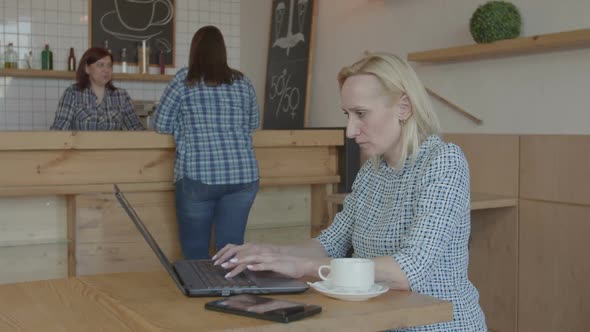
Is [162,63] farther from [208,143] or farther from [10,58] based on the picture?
[208,143]

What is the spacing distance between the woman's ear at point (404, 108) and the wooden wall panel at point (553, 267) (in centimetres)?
163

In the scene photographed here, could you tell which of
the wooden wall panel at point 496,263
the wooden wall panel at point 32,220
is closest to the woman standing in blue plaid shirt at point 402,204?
the wooden wall panel at point 496,263

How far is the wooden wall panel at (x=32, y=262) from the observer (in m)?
3.40

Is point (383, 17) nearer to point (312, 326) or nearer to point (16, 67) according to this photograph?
point (16, 67)

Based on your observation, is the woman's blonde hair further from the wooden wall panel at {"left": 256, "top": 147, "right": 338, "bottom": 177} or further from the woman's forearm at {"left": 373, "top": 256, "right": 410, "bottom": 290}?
the wooden wall panel at {"left": 256, "top": 147, "right": 338, "bottom": 177}

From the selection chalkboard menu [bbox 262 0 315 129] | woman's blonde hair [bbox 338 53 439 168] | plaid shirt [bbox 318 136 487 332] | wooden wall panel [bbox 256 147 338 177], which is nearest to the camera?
plaid shirt [bbox 318 136 487 332]

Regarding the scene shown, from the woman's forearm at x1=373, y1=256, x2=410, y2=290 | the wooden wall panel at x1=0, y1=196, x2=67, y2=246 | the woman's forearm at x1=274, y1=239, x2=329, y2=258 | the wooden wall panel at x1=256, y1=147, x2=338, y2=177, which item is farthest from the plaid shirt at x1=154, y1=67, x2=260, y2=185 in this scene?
the woman's forearm at x1=373, y1=256, x2=410, y2=290

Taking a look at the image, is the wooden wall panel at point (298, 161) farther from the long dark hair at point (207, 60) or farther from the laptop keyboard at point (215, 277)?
the laptop keyboard at point (215, 277)

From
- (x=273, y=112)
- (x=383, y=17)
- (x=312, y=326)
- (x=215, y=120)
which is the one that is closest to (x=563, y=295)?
(x=215, y=120)

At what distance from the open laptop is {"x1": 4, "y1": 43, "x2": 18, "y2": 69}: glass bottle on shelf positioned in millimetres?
4105

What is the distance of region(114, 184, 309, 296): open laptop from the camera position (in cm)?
148

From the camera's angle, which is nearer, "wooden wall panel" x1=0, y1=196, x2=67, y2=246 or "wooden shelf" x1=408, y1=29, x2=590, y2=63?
"wooden shelf" x1=408, y1=29, x2=590, y2=63

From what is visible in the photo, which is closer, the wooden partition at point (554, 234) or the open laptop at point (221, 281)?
the open laptop at point (221, 281)

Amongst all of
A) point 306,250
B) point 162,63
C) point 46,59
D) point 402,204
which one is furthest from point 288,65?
point 402,204
